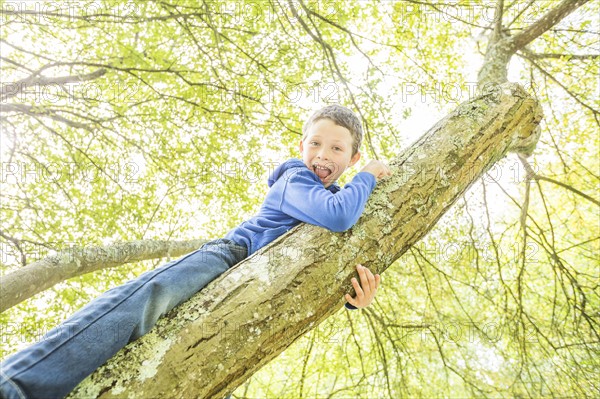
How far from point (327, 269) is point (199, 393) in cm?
61

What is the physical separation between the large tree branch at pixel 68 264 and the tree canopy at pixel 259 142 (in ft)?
3.35

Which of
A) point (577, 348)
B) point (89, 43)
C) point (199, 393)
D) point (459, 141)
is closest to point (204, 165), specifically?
point (89, 43)

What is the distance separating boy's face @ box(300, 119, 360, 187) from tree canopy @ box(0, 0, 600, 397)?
6.03 feet

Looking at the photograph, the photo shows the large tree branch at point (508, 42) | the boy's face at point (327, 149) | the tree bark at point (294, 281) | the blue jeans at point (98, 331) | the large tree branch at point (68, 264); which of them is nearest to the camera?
the blue jeans at point (98, 331)

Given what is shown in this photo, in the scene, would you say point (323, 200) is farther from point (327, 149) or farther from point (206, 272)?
point (206, 272)

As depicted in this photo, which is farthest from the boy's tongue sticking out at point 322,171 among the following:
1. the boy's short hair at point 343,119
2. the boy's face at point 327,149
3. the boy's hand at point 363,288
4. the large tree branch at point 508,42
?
the large tree branch at point 508,42

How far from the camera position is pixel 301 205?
1.64 metres

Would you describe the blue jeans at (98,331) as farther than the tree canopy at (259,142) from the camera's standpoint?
No

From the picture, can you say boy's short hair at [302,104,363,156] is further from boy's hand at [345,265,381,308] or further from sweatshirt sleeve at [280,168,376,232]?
boy's hand at [345,265,381,308]

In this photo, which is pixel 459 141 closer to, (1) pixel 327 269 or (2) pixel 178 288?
(1) pixel 327 269

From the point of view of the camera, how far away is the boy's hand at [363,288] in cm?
150

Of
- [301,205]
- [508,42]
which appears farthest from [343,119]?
[508,42]

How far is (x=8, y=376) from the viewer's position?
99cm

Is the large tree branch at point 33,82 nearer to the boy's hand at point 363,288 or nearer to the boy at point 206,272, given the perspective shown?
the boy at point 206,272
